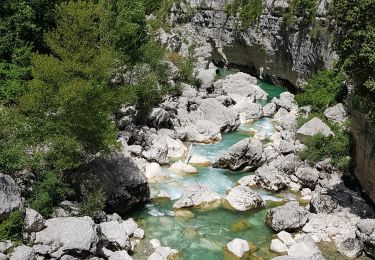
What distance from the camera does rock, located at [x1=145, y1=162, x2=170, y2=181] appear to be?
29322mm

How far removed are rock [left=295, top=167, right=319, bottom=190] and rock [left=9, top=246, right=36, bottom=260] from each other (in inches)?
736

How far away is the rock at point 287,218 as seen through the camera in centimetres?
2341

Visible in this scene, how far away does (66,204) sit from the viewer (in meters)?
22.1

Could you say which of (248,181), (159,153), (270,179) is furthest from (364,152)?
(159,153)

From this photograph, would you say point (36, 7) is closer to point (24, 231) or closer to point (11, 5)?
point (11, 5)

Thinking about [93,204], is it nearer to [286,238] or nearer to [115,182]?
[115,182]

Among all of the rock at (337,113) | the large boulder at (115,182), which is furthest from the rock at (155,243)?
the rock at (337,113)

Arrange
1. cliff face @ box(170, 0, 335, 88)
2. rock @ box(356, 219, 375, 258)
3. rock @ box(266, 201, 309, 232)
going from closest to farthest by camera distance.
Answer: rock @ box(356, 219, 375, 258)
rock @ box(266, 201, 309, 232)
cliff face @ box(170, 0, 335, 88)

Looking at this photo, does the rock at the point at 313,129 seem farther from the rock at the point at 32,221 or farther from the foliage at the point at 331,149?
the rock at the point at 32,221

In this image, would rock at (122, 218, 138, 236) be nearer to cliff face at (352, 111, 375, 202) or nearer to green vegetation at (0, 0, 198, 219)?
green vegetation at (0, 0, 198, 219)

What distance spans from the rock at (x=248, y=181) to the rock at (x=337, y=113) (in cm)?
1267

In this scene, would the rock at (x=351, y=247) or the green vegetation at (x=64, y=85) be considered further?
the green vegetation at (x=64, y=85)

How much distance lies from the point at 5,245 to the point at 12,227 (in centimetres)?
92

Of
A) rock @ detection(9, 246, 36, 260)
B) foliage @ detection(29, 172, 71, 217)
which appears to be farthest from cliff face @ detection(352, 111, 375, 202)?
rock @ detection(9, 246, 36, 260)
